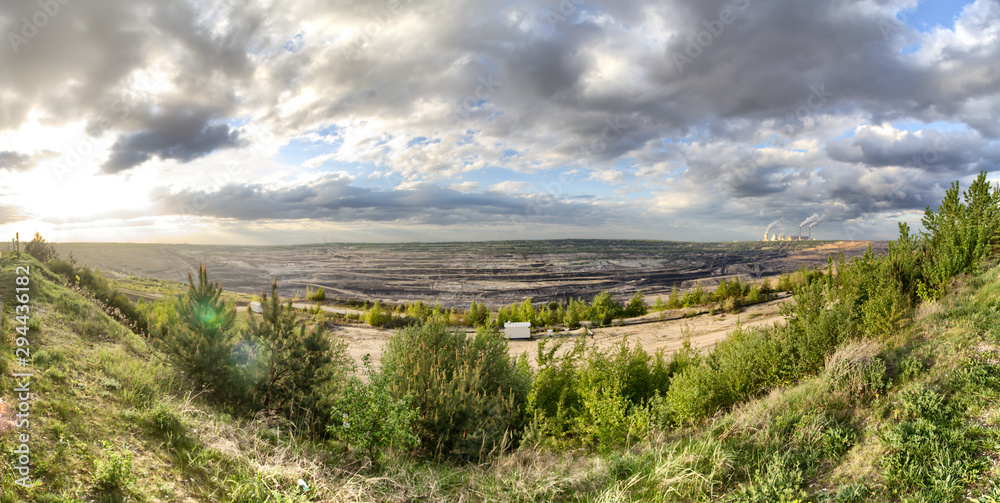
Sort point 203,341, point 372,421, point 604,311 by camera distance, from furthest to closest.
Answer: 1. point 604,311
2. point 203,341
3. point 372,421

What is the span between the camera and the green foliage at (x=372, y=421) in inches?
236

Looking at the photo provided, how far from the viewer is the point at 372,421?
624cm

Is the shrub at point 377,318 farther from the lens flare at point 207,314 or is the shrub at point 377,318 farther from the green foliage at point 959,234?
the green foliage at point 959,234

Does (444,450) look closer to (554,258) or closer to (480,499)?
(480,499)

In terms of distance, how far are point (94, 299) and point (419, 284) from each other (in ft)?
210

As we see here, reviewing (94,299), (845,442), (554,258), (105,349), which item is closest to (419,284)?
(554,258)

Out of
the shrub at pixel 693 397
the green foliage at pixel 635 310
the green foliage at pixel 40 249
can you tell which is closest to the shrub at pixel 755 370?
the shrub at pixel 693 397

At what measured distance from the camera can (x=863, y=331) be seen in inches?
361

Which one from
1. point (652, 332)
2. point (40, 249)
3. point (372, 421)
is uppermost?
point (40, 249)

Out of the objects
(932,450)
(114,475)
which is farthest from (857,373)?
(114,475)

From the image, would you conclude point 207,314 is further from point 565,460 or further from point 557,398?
point 557,398

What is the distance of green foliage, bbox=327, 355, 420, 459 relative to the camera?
236 inches

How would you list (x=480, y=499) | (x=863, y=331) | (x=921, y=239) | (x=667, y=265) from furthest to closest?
(x=667, y=265) → (x=921, y=239) → (x=863, y=331) → (x=480, y=499)

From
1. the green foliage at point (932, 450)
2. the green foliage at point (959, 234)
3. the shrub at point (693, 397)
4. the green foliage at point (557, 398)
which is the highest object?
the green foliage at point (959, 234)
